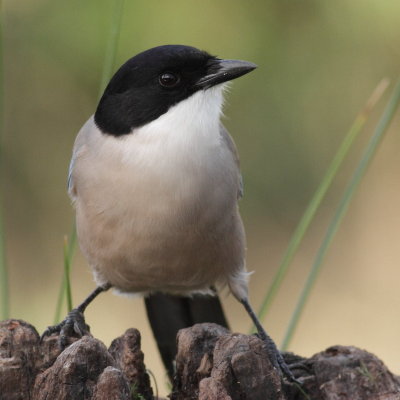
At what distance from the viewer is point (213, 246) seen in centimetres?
488

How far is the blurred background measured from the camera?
721cm

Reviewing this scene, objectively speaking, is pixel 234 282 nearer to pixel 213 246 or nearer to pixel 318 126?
pixel 213 246

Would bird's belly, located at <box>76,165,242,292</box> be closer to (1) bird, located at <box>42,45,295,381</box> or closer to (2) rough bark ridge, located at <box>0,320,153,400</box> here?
(1) bird, located at <box>42,45,295,381</box>

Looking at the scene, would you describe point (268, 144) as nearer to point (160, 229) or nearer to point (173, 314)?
point (173, 314)

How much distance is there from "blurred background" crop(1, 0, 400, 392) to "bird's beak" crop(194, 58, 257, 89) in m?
2.26

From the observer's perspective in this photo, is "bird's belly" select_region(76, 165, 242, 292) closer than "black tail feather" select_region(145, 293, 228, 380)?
Yes

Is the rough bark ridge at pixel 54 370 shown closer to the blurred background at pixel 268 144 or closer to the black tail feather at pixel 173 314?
the black tail feather at pixel 173 314

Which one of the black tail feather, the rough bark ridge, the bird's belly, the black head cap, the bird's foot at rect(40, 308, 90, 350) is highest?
the black head cap

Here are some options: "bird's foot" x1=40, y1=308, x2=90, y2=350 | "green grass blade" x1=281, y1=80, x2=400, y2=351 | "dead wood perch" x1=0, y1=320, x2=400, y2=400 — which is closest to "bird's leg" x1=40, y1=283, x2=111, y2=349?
"bird's foot" x1=40, y1=308, x2=90, y2=350

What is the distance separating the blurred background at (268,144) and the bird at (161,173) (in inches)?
89.9

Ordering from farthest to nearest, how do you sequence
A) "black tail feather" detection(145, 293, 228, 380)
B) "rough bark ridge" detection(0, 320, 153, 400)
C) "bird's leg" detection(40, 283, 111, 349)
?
"black tail feather" detection(145, 293, 228, 380) < "bird's leg" detection(40, 283, 111, 349) < "rough bark ridge" detection(0, 320, 153, 400)

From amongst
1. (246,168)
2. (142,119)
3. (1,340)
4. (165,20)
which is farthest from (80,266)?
(1,340)

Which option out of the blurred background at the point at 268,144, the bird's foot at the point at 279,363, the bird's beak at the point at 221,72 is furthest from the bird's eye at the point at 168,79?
the blurred background at the point at 268,144

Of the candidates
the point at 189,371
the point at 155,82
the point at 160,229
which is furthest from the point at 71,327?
the point at 155,82
